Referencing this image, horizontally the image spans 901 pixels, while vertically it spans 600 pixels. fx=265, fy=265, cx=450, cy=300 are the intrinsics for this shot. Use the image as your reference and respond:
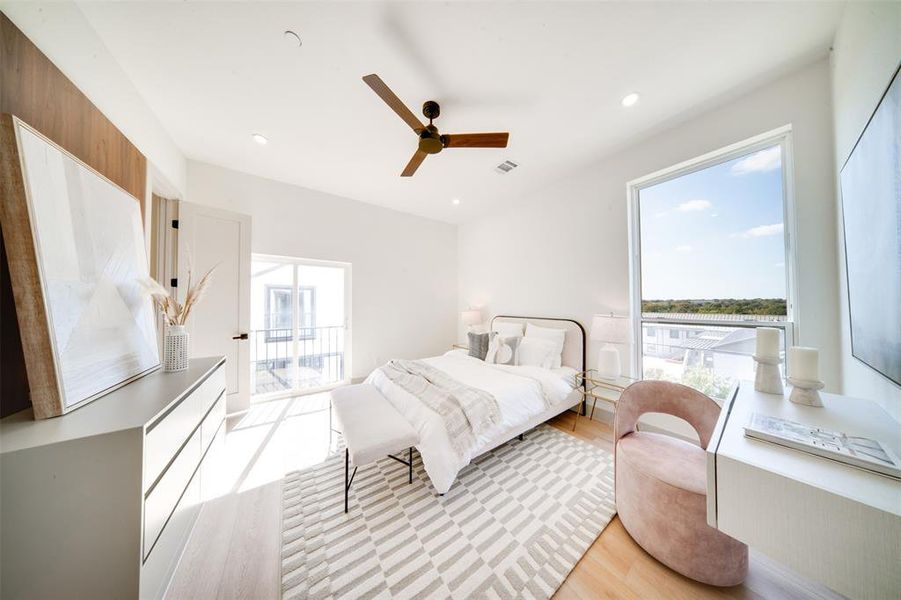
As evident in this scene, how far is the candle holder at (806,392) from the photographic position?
3.83 feet

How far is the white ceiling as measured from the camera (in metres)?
1.50

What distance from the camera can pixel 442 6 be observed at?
1449 mm

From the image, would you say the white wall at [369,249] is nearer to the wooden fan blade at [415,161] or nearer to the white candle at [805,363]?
the wooden fan blade at [415,161]

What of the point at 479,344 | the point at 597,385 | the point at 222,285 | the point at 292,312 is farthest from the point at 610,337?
the point at 222,285

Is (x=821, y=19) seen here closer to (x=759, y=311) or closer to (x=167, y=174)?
(x=759, y=311)

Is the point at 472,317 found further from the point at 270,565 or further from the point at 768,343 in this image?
the point at 270,565

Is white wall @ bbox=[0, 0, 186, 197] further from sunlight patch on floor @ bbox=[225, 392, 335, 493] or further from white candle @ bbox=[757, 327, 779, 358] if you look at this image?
white candle @ bbox=[757, 327, 779, 358]

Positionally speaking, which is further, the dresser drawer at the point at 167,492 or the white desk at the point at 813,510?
the dresser drawer at the point at 167,492

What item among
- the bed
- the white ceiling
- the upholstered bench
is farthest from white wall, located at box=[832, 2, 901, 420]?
the upholstered bench

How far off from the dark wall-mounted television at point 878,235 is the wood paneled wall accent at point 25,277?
9.35 ft

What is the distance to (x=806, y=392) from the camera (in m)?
1.20

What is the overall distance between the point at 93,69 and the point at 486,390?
330cm

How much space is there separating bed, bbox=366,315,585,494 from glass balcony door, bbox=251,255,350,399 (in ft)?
5.17

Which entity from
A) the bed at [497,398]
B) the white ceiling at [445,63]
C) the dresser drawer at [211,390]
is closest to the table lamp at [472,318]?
the bed at [497,398]
